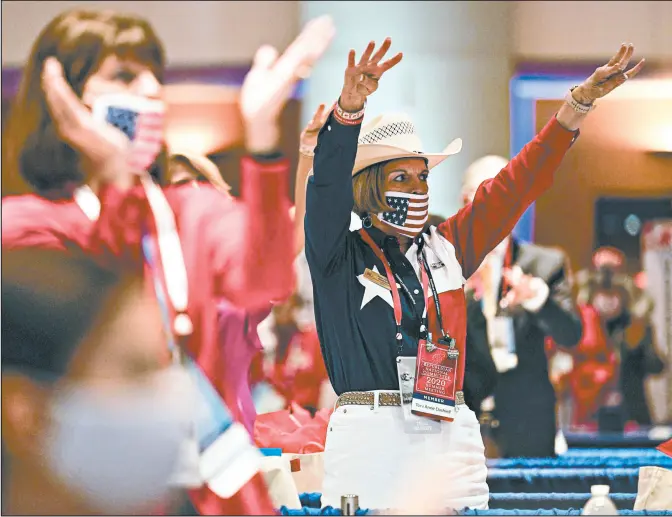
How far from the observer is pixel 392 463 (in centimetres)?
209

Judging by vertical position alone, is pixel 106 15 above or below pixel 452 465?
above

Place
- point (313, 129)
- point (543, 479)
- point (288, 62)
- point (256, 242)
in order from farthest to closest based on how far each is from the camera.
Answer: point (288, 62), point (256, 242), point (543, 479), point (313, 129)

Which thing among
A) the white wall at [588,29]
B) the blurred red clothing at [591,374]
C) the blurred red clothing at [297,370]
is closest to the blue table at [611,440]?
the blurred red clothing at [591,374]

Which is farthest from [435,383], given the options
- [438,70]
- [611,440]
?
[611,440]

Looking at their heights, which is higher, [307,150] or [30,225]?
[307,150]

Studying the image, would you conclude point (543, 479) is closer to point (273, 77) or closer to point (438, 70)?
point (273, 77)

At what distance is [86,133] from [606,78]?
226 centimetres

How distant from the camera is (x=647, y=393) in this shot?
681 centimetres

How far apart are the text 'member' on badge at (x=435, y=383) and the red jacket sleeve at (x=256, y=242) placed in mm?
989

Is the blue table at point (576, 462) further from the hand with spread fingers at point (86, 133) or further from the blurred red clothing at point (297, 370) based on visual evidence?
the hand with spread fingers at point (86, 133)

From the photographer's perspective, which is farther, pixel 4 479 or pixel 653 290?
pixel 653 290

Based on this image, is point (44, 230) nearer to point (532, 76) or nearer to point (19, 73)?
point (19, 73)

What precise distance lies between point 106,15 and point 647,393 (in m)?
4.22

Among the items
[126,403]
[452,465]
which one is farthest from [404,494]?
[126,403]
